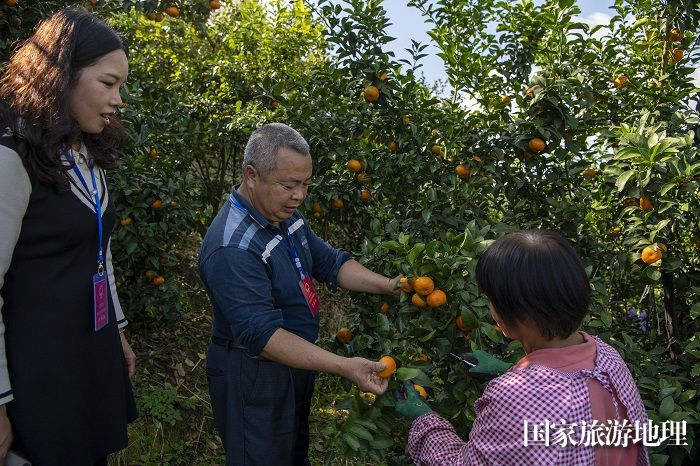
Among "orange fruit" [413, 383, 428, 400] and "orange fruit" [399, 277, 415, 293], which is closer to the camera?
"orange fruit" [413, 383, 428, 400]

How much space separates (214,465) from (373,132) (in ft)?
6.43

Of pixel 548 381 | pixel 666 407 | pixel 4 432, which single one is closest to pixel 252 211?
pixel 4 432

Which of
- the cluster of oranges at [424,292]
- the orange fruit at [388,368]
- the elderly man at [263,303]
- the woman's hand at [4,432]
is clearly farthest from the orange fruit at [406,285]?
the woman's hand at [4,432]

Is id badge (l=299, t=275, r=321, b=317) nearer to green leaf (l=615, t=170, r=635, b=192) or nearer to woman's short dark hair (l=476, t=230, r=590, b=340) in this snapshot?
woman's short dark hair (l=476, t=230, r=590, b=340)

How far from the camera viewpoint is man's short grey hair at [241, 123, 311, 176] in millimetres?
1860

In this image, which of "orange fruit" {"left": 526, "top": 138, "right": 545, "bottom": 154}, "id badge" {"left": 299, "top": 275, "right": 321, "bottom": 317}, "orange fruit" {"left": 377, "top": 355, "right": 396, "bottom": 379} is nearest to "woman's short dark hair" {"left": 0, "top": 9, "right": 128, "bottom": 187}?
"id badge" {"left": 299, "top": 275, "right": 321, "bottom": 317}

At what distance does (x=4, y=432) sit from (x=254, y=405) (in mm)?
708

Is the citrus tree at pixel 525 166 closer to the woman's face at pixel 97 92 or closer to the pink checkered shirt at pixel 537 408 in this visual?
the pink checkered shirt at pixel 537 408

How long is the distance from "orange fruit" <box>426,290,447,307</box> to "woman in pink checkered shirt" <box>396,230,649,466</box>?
1.45ft

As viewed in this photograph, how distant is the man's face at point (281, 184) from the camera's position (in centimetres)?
186

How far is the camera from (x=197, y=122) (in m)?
4.62

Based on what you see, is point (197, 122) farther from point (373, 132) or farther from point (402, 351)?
point (402, 351)

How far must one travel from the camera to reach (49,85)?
5.00 feet

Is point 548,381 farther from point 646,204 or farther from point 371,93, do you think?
point 371,93
